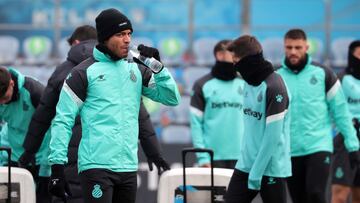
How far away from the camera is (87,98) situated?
6402mm

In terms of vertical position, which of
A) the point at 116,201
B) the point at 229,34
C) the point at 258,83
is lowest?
the point at 116,201

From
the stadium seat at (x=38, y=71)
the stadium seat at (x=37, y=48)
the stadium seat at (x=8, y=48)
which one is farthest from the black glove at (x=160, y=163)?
the stadium seat at (x=8, y=48)

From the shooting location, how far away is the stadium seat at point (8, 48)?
49.6ft

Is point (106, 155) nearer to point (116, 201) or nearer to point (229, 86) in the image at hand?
point (116, 201)

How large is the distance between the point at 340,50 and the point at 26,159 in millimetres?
8067

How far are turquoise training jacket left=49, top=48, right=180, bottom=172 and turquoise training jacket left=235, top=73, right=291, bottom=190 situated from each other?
0.95m

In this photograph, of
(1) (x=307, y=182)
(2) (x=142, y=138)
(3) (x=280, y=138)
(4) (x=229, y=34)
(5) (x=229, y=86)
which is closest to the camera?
(3) (x=280, y=138)

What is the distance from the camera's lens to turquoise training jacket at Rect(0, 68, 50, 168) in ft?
26.5

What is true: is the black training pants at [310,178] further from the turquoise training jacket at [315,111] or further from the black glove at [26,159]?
the black glove at [26,159]

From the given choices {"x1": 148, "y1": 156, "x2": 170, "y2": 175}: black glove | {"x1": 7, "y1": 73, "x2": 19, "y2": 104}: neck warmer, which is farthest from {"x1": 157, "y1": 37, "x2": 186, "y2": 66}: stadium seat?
{"x1": 148, "y1": 156, "x2": 170, "y2": 175}: black glove

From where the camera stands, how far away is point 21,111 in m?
8.10

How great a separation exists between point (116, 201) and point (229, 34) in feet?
28.9

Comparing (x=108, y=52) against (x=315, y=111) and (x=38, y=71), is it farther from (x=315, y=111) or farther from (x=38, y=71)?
(x=38, y=71)

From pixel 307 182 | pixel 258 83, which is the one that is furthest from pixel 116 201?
pixel 307 182
